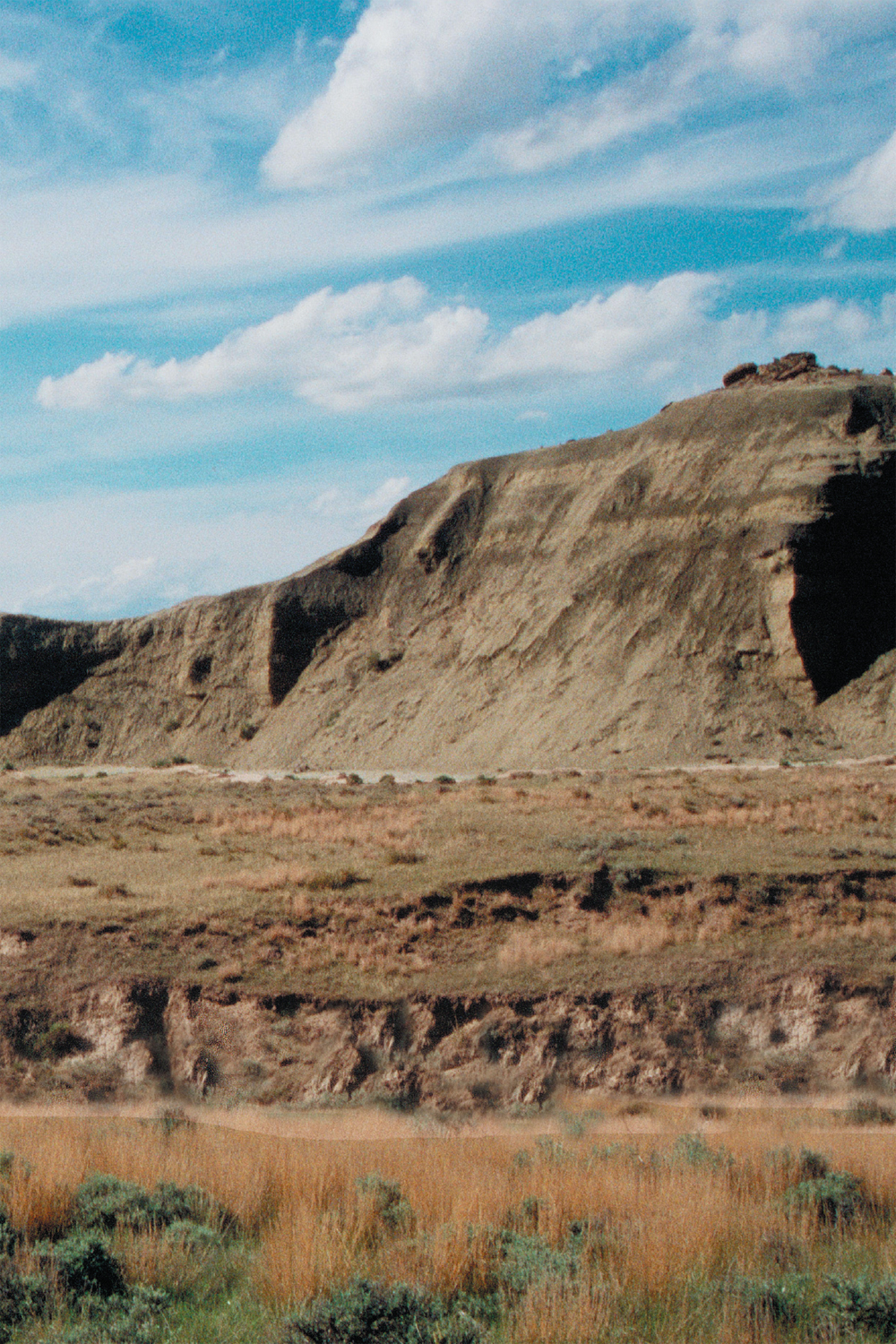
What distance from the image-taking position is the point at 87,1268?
6.62 m

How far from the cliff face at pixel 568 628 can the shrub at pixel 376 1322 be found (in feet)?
139

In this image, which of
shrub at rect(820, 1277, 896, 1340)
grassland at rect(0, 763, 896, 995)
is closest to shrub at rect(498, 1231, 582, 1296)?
shrub at rect(820, 1277, 896, 1340)

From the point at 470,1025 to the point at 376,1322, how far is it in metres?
9.56

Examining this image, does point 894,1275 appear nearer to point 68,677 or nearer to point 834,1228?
Result: point 834,1228

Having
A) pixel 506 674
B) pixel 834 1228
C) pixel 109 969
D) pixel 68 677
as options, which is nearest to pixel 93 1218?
pixel 834 1228

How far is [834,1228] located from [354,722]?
53525mm

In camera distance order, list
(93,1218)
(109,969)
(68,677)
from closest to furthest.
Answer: (93,1218), (109,969), (68,677)

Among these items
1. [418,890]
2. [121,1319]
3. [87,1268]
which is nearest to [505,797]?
[418,890]

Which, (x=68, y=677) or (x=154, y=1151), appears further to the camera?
(x=68, y=677)

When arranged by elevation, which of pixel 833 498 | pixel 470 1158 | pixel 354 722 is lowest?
pixel 470 1158

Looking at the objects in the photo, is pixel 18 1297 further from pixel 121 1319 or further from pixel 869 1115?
pixel 869 1115

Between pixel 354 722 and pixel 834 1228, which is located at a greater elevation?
pixel 354 722

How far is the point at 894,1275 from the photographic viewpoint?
656 cm

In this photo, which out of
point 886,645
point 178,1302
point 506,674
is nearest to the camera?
point 178,1302
